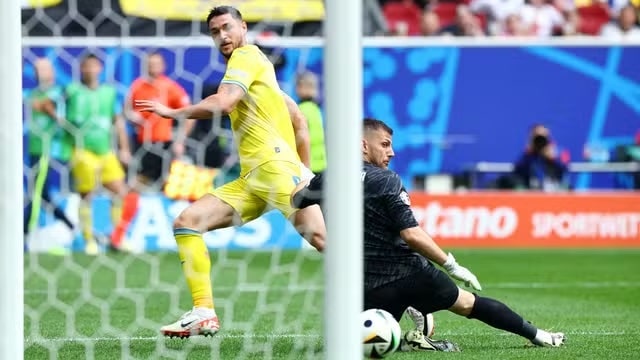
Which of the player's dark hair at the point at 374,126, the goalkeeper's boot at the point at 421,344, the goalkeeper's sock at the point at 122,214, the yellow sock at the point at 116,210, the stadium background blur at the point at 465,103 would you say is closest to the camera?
the player's dark hair at the point at 374,126

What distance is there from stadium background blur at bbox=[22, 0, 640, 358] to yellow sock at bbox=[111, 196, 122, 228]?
10cm

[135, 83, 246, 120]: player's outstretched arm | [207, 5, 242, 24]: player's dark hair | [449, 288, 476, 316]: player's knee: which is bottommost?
[449, 288, 476, 316]: player's knee

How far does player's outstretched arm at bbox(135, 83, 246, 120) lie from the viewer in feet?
19.5

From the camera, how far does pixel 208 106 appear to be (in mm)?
6410

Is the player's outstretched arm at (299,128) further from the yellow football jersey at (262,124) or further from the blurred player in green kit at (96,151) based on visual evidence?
the blurred player in green kit at (96,151)

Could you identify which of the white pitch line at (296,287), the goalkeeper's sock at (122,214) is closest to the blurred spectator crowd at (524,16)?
the goalkeeper's sock at (122,214)

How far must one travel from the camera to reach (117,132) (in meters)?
13.1

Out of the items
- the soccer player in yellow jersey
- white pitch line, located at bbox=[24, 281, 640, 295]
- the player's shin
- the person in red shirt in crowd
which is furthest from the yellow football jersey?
the player's shin

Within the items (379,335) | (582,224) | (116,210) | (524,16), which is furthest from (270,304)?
(524,16)

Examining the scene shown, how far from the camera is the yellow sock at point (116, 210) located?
14070 mm

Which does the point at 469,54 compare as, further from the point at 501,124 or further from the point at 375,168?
the point at 375,168

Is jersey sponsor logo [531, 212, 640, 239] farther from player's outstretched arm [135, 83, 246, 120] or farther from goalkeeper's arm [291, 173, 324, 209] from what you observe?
player's outstretched arm [135, 83, 246, 120]

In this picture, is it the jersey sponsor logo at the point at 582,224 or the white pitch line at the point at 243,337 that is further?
the jersey sponsor logo at the point at 582,224

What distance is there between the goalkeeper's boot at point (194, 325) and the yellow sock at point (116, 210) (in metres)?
7.49
